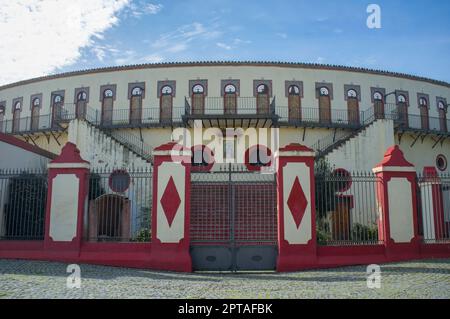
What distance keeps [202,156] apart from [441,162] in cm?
1684

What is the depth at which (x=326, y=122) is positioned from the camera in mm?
27578

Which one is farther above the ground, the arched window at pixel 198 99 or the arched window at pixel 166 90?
the arched window at pixel 166 90

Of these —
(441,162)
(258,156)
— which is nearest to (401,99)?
(441,162)

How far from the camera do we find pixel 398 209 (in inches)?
Answer: 460

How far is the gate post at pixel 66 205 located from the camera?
1163 cm

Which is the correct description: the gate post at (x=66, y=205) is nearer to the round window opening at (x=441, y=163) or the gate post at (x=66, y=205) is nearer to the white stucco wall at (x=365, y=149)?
the white stucco wall at (x=365, y=149)

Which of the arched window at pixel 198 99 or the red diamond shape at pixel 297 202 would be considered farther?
the arched window at pixel 198 99

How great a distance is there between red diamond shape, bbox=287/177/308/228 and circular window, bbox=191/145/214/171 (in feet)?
46.5

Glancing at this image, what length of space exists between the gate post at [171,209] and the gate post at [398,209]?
537 centimetres

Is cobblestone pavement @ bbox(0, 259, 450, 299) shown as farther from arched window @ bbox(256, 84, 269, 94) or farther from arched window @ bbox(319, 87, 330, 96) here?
arched window @ bbox(319, 87, 330, 96)

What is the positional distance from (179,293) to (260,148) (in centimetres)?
1896

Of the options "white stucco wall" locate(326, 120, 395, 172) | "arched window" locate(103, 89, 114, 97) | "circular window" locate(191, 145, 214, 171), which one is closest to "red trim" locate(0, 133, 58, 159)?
"circular window" locate(191, 145, 214, 171)

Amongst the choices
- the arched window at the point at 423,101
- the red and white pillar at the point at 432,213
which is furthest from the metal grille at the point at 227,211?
the arched window at the point at 423,101

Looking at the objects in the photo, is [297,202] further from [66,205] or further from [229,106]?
[229,106]
